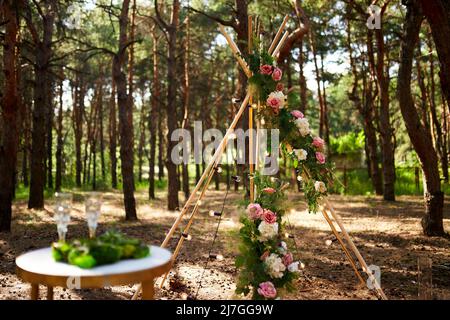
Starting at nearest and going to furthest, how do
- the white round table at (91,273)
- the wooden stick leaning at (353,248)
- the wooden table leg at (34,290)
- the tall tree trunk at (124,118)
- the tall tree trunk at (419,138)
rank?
the white round table at (91,273)
the wooden table leg at (34,290)
the wooden stick leaning at (353,248)
the tall tree trunk at (419,138)
the tall tree trunk at (124,118)

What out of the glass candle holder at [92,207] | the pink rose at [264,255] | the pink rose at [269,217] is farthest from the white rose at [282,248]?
the glass candle holder at [92,207]

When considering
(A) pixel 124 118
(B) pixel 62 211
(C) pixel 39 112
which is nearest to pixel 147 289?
(B) pixel 62 211

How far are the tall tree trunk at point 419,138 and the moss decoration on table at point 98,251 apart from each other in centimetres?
638

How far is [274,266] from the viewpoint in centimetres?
412

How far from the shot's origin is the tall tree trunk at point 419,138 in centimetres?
792

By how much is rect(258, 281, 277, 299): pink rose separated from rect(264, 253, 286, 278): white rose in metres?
0.11

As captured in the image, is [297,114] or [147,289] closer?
[147,289]

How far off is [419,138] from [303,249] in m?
2.90

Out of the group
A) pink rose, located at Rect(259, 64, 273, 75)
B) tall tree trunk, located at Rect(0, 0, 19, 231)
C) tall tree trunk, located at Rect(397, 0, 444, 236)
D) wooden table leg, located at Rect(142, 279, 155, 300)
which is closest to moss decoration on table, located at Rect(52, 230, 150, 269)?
wooden table leg, located at Rect(142, 279, 155, 300)

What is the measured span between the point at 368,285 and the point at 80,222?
24.5 feet

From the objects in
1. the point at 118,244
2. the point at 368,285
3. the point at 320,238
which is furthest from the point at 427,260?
the point at 320,238

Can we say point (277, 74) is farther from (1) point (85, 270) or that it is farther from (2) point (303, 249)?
(2) point (303, 249)

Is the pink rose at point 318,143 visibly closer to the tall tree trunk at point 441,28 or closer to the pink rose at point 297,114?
the pink rose at point 297,114
